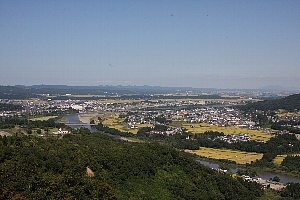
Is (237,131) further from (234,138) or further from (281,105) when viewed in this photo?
(281,105)

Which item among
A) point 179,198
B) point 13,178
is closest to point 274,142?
point 179,198

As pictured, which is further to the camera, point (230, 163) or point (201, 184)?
point (230, 163)

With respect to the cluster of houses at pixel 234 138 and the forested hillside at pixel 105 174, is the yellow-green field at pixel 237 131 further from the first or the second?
the forested hillside at pixel 105 174

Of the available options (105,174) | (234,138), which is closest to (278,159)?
(234,138)

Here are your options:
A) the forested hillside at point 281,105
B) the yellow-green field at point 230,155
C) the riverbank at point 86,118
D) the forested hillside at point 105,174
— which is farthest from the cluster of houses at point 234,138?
the forested hillside at point 281,105

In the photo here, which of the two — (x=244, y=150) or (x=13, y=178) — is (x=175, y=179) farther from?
(x=244, y=150)
